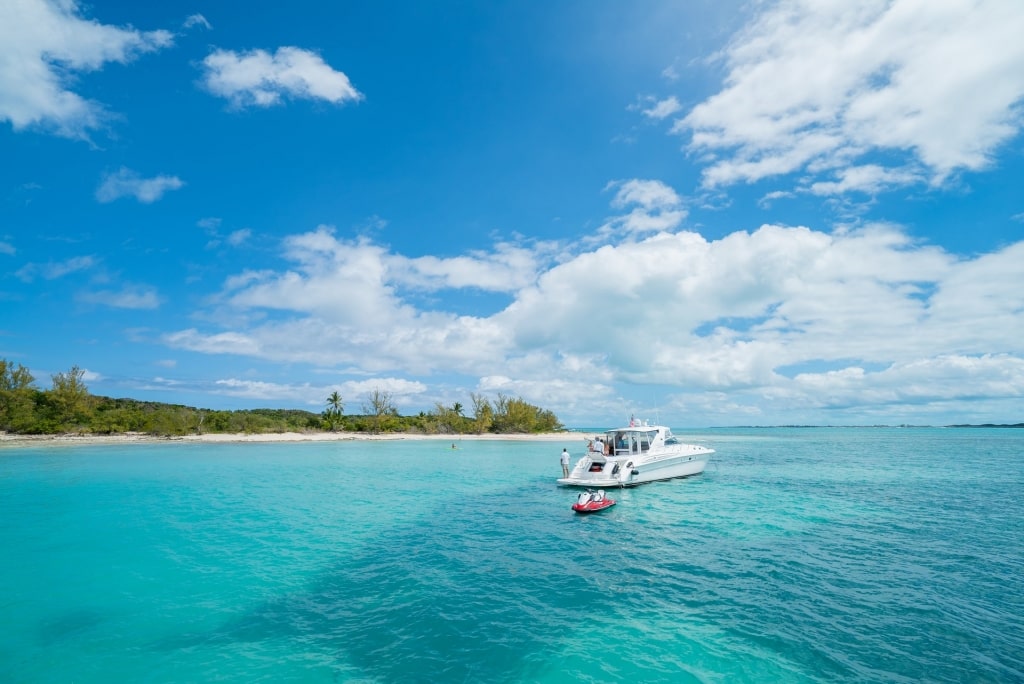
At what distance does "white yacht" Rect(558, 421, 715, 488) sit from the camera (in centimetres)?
3094

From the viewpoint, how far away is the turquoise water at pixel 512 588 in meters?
9.62

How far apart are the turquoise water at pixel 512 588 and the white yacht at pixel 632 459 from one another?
3.36 meters

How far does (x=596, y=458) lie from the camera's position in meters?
32.2

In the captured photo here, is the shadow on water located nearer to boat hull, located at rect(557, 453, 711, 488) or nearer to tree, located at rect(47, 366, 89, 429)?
boat hull, located at rect(557, 453, 711, 488)

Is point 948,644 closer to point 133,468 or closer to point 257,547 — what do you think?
point 257,547

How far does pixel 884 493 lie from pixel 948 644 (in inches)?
946

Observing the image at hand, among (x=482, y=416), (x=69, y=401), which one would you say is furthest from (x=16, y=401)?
(x=482, y=416)

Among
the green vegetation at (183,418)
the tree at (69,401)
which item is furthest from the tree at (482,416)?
the tree at (69,401)

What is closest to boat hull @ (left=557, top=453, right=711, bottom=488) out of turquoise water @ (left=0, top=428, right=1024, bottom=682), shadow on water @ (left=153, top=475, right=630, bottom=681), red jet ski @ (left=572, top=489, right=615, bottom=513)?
turquoise water @ (left=0, top=428, right=1024, bottom=682)

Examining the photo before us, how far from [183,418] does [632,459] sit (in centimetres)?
8858

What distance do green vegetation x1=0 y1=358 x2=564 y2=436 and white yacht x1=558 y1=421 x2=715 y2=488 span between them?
76728mm

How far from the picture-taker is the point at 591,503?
78.4ft

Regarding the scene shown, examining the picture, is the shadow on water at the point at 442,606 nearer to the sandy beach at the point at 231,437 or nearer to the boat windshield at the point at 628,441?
the boat windshield at the point at 628,441

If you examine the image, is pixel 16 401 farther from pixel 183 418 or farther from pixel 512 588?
pixel 512 588
